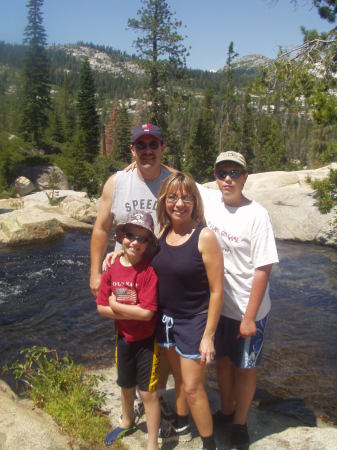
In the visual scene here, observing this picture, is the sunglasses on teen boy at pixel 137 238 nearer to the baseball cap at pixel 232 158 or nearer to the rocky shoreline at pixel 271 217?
the baseball cap at pixel 232 158

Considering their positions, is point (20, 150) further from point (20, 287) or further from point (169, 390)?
point (169, 390)

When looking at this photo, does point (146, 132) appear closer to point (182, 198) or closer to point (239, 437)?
point (182, 198)

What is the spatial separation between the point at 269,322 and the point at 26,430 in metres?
4.26

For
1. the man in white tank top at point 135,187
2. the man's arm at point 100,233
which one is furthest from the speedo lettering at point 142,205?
the man's arm at point 100,233

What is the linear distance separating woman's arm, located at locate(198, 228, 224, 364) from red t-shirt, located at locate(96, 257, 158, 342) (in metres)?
0.37

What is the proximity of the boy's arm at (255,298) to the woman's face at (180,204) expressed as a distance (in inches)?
22.9

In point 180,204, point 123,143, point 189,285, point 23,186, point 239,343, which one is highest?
point 123,143

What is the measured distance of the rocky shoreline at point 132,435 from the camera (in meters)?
2.73

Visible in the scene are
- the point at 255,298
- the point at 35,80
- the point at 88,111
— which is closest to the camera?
the point at 255,298

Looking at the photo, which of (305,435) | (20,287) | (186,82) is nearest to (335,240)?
(20,287)

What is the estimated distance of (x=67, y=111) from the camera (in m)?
61.6

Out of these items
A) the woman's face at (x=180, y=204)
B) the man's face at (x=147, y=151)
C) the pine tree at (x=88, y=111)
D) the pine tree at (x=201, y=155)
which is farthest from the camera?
the pine tree at (x=88, y=111)

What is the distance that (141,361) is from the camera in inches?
112

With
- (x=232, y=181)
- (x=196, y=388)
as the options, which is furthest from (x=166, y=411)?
(x=232, y=181)
